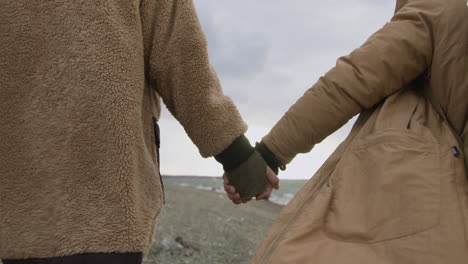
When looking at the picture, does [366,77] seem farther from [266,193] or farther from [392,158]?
[266,193]

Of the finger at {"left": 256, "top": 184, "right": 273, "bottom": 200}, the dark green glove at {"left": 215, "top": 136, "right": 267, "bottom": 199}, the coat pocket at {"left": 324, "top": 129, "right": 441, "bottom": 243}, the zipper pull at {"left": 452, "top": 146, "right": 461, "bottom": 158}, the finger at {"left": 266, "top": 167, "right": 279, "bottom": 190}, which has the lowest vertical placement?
the finger at {"left": 256, "top": 184, "right": 273, "bottom": 200}

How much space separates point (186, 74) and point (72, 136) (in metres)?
0.56

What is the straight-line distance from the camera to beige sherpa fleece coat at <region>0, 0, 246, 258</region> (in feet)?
5.89

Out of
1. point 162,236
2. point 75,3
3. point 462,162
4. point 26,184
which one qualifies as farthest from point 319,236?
point 162,236

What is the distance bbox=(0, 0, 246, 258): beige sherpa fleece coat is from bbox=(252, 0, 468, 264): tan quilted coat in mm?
602

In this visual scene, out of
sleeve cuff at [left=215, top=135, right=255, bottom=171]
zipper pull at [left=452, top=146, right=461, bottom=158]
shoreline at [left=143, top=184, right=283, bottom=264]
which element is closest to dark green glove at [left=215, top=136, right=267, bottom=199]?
sleeve cuff at [left=215, top=135, right=255, bottom=171]

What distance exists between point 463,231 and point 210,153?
1002 millimetres

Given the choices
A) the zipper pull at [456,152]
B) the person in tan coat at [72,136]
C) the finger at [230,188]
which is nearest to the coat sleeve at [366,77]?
the finger at [230,188]

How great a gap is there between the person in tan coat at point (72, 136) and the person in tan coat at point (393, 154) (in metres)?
0.60

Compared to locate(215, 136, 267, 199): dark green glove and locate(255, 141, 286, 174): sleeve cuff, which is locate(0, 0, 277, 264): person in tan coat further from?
locate(255, 141, 286, 174): sleeve cuff

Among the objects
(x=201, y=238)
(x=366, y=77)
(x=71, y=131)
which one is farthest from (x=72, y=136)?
(x=201, y=238)

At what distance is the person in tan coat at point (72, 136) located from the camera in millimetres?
1790

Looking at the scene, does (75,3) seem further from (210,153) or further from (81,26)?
(210,153)

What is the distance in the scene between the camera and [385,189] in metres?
1.89
